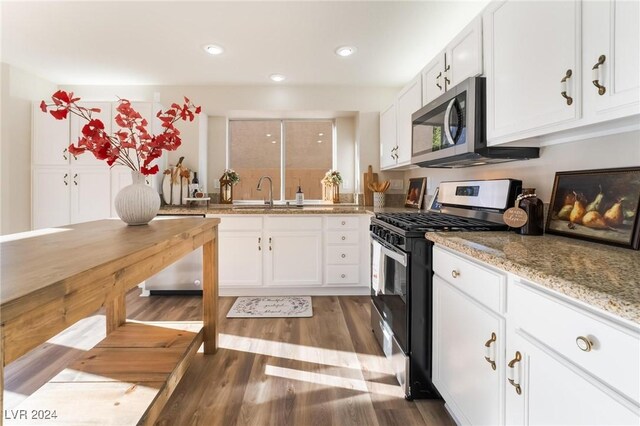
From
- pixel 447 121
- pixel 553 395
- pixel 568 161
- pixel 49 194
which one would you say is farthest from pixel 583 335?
pixel 49 194

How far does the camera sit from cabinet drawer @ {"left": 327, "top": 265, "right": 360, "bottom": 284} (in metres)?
3.20

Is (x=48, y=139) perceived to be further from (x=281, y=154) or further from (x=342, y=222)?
(x=342, y=222)

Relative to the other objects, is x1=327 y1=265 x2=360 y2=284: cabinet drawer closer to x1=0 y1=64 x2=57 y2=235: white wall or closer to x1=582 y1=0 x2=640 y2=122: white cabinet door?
x1=582 y1=0 x2=640 y2=122: white cabinet door

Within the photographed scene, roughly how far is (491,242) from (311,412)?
46.4 inches

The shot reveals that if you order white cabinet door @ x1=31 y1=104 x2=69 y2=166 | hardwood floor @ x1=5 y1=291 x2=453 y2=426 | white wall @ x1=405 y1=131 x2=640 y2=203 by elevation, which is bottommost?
hardwood floor @ x1=5 y1=291 x2=453 y2=426

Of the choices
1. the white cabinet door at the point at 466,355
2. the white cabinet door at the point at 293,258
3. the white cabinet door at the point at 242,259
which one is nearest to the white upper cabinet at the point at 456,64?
the white cabinet door at the point at 466,355

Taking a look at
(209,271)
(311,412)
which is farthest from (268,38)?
(311,412)

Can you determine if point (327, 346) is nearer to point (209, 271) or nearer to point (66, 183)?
point (209, 271)

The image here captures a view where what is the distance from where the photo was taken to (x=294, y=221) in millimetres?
3143

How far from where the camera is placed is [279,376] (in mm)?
1787

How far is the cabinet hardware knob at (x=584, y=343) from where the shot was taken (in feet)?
2.29

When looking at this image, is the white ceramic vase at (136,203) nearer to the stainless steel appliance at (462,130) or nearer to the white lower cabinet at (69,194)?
the stainless steel appliance at (462,130)

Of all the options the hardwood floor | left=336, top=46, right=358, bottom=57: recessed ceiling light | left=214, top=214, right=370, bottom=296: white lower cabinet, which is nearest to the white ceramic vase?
the hardwood floor

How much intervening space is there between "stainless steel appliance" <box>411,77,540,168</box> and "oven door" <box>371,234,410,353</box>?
0.69m
